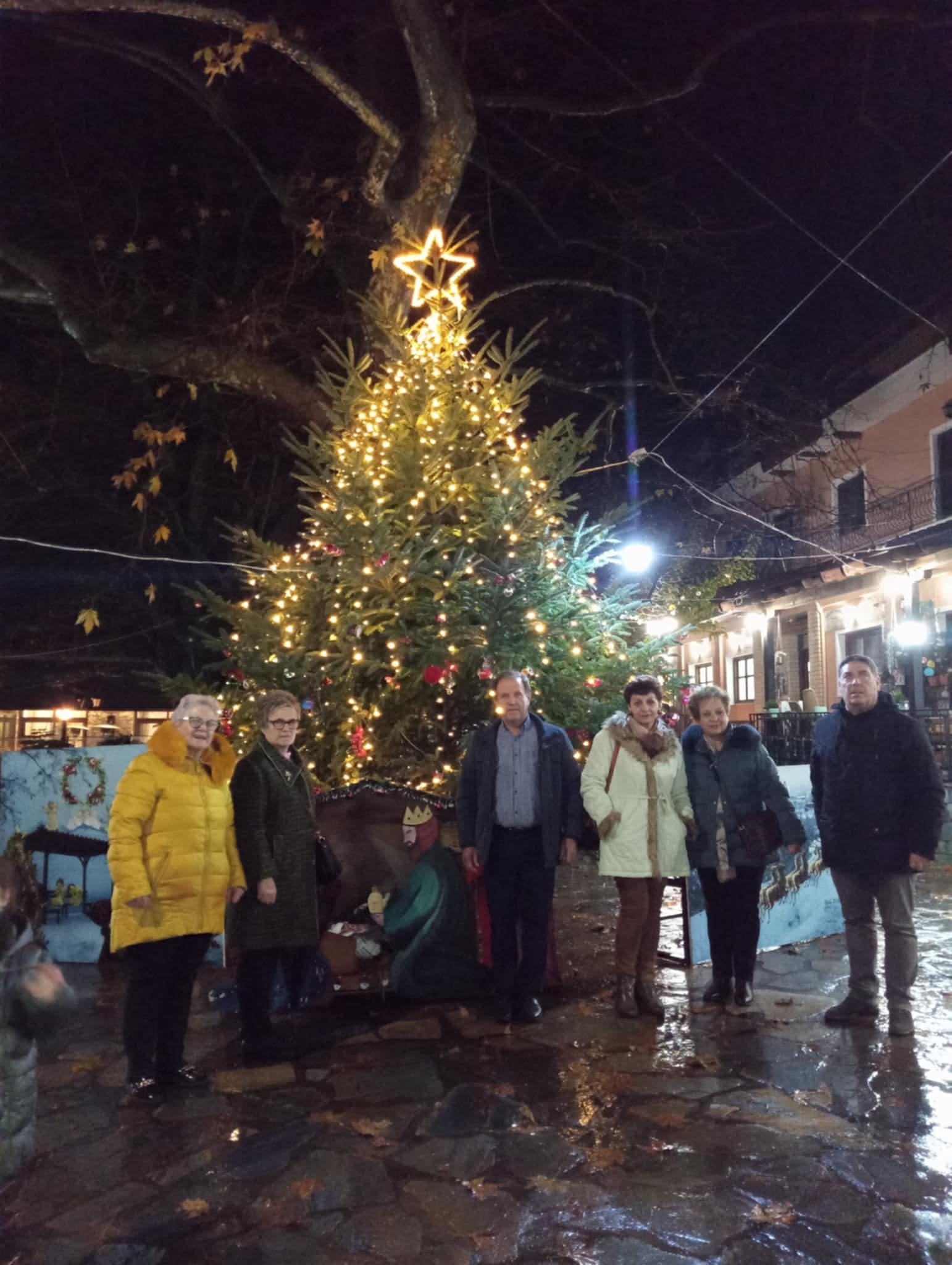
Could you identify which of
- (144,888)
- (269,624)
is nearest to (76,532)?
(269,624)

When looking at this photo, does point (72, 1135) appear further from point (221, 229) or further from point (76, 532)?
point (76, 532)

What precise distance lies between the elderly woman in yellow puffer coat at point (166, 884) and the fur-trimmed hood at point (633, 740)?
2.14 metres

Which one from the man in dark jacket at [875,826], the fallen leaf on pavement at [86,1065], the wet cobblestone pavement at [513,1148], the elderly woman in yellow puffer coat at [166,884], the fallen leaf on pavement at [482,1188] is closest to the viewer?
the wet cobblestone pavement at [513,1148]

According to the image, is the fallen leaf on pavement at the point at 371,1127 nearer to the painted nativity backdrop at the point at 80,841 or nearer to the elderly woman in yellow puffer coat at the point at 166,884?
the elderly woman in yellow puffer coat at the point at 166,884

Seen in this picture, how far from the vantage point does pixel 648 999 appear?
5.12 m

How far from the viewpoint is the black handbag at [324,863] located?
486 centimetres

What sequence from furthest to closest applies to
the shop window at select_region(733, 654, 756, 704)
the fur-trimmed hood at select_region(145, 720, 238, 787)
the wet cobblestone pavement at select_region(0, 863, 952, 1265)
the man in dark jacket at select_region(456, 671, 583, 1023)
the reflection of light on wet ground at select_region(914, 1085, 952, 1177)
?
the shop window at select_region(733, 654, 756, 704), the man in dark jacket at select_region(456, 671, 583, 1023), the fur-trimmed hood at select_region(145, 720, 238, 787), the reflection of light on wet ground at select_region(914, 1085, 952, 1177), the wet cobblestone pavement at select_region(0, 863, 952, 1265)

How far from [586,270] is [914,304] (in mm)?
7840

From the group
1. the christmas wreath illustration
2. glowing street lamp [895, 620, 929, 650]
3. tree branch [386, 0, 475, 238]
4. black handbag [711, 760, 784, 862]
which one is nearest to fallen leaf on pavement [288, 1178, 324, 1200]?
black handbag [711, 760, 784, 862]

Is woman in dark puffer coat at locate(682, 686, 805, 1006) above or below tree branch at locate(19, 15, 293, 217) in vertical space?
below

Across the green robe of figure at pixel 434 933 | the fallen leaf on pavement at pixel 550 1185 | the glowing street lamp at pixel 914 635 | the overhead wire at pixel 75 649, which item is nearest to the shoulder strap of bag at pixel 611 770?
the green robe of figure at pixel 434 933

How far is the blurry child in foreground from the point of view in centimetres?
273

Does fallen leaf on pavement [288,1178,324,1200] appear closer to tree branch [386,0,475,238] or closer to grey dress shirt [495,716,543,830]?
grey dress shirt [495,716,543,830]

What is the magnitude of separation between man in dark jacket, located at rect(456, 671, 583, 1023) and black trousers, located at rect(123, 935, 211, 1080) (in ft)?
5.08
